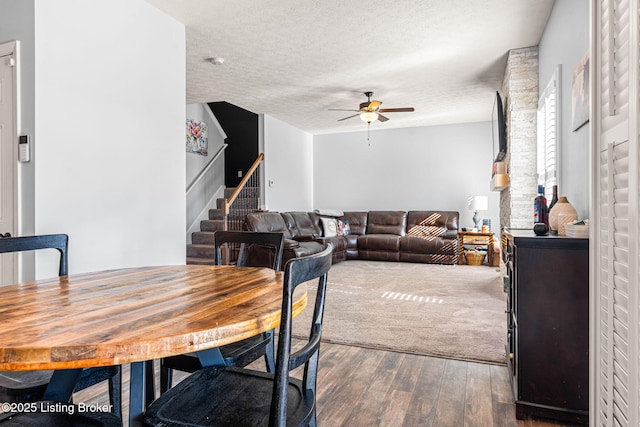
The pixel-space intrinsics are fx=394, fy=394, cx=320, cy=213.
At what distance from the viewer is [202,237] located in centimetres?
671

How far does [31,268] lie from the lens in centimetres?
235

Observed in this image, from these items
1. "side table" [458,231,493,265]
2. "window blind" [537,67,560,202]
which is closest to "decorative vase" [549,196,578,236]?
"window blind" [537,67,560,202]

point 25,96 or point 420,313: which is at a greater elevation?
point 25,96

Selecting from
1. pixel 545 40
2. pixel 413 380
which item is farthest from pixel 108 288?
pixel 545 40

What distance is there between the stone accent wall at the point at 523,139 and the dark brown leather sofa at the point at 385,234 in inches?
118

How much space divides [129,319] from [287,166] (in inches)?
278

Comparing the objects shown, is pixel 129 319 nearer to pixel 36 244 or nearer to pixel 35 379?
pixel 35 379

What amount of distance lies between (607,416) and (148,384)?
155 centimetres

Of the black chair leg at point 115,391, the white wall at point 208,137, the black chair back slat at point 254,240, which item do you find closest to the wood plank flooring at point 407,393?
the black chair leg at point 115,391

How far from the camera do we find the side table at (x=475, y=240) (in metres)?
6.70

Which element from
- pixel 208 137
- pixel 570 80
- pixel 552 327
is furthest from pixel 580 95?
pixel 208 137

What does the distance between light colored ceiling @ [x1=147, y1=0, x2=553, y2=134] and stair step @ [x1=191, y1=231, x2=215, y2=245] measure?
2.22 metres

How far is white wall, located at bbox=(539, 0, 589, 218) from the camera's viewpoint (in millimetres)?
2352

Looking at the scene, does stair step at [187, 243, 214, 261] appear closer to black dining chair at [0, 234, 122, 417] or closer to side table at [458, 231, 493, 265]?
side table at [458, 231, 493, 265]
